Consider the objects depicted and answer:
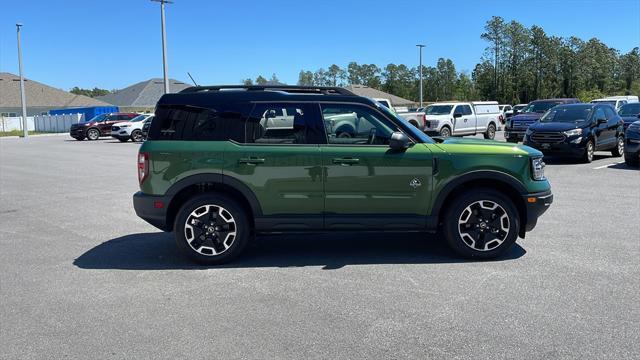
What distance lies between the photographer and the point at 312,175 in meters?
5.87

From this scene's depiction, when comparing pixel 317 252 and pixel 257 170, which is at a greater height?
pixel 257 170

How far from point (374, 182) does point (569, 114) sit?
42.2 feet

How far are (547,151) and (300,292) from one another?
12674mm

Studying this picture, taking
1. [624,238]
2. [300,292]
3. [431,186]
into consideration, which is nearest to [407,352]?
[300,292]

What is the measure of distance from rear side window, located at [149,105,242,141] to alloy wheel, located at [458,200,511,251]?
271 cm

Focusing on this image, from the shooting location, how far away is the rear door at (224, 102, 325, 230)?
5.86 metres

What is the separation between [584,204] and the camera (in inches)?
368

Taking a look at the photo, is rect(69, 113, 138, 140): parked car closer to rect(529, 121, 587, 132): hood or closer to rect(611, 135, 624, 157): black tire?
rect(529, 121, 587, 132): hood

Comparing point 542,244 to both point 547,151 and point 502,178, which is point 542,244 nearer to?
point 502,178

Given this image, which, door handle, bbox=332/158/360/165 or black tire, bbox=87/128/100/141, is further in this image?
black tire, bbox=87/128/100/141

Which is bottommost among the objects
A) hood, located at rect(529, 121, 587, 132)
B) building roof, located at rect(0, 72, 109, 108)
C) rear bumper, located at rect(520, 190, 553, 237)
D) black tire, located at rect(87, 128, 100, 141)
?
rear bumper, located at rect(520, 190, 553, 237)

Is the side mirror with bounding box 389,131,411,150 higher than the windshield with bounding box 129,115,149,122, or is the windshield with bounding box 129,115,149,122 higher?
the windshield with bounding box 129,115,149,122

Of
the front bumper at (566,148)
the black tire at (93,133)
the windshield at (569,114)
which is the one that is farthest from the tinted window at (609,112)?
the black tire at (93,133)

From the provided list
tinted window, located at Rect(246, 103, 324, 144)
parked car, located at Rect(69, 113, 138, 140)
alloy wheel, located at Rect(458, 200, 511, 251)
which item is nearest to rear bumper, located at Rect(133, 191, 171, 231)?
tinted window, located at Rect(246, 103, 324, 144)
